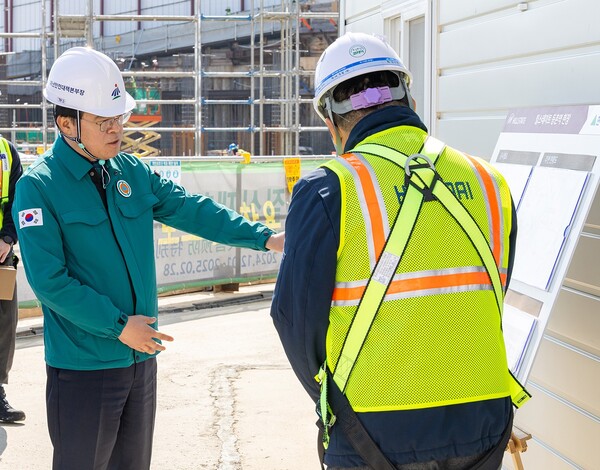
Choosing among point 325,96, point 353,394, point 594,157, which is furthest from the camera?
point 594,157

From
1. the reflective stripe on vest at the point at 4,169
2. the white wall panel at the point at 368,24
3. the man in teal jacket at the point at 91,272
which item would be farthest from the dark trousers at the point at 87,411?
the white wall panel at the point at 368,24

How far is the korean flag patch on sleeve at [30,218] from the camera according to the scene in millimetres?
3252

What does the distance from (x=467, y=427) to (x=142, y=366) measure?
5.26ft

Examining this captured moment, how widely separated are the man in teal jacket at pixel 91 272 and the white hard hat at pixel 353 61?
1228 mm

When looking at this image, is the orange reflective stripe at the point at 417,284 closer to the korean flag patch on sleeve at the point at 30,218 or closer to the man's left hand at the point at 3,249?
the korean flag patch on sleeve at the point at 30,218

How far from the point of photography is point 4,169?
228 inches

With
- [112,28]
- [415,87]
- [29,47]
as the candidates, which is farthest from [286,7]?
[29,47]

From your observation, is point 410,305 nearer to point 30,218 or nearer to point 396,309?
point 396,309

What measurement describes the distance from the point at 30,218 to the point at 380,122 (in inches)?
58.5

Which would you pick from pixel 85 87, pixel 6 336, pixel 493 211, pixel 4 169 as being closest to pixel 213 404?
pixel 6 336

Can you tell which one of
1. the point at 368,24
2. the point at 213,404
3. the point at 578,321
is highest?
the point at 368,24

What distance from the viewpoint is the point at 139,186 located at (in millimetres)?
3588

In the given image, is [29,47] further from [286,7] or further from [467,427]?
[467,427]

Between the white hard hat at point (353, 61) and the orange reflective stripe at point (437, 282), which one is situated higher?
the white hard hat at point (353, 61)
